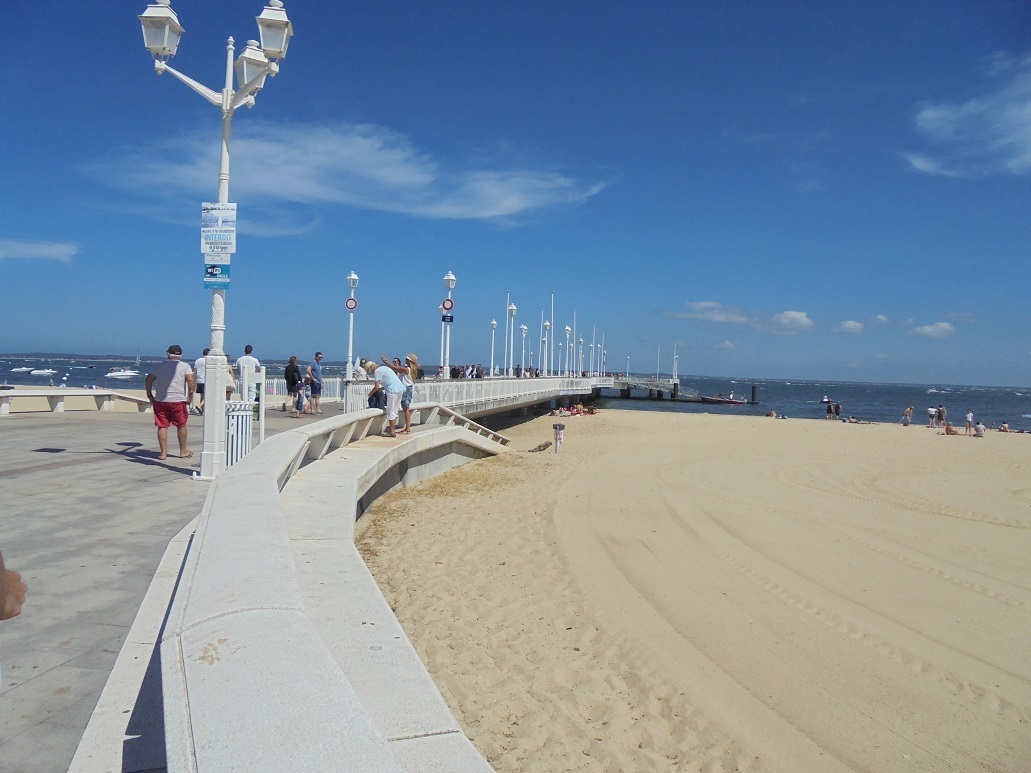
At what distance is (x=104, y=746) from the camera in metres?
2.78

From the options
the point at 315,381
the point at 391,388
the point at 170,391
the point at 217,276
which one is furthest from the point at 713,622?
the point at 315,381

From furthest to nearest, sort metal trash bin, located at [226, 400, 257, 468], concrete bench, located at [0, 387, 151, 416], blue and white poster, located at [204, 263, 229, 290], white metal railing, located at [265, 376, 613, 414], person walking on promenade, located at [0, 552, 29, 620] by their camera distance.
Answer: concrete bench, located at [0, 387, 151, 416] → white metal railing, located at [265, 376, 613, 414] → metal trash bin, located at [226, 400, 257, 468] → blue and white poster, located at [204, 263, 229, 290] → person walking on promenade, located at [0, 552, 29, 620]

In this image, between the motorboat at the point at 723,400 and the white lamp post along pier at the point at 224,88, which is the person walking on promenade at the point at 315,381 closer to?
the white lamp post along pier at the point at 224,88

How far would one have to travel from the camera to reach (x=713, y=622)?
248 inches

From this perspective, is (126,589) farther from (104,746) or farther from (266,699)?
(266,699)

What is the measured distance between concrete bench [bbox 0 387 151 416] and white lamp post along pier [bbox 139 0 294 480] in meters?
10.6

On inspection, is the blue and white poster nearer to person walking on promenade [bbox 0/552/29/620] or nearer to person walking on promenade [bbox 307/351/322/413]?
person walking on promenade [bbox 0/552/29/620]

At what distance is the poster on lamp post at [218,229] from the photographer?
8.98m

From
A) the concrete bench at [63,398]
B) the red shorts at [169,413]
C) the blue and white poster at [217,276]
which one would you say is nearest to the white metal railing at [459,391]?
the red shorts at [169,413]

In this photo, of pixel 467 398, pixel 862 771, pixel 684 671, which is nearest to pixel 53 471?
pixel 684 671

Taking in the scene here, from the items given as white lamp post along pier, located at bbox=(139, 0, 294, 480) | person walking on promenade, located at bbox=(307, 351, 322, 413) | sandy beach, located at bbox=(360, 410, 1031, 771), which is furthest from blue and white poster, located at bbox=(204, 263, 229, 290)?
person walking on promenade, located at bbox=(307, 351, 322, 413)

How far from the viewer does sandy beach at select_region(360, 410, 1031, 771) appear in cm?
428

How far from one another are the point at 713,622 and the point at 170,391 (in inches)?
323

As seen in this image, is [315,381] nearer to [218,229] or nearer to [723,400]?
[218,229]
